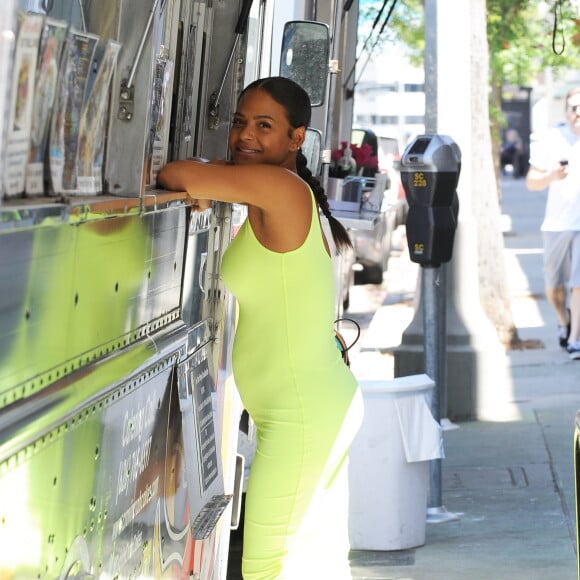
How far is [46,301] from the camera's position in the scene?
2.09m

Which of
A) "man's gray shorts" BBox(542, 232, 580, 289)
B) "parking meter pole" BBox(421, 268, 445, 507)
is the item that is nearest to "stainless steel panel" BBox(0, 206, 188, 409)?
"parking meter pole" BBox(421, 268, 445, 507)

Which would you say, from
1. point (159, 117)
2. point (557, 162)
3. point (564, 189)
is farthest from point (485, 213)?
point (159, 117)

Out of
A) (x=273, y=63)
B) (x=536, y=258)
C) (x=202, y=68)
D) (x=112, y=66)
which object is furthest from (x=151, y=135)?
(x=536, y=258)

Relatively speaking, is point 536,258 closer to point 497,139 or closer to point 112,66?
point 497,139

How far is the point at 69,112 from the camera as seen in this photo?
241 cm

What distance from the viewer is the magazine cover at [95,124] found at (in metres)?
2.54

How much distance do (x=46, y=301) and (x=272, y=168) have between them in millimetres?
1477

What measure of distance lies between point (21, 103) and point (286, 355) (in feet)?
5.60

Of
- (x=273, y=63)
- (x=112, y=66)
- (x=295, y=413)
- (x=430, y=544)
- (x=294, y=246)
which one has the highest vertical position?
(x=273, y=63)

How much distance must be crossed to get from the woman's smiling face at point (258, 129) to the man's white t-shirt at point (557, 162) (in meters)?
7.44

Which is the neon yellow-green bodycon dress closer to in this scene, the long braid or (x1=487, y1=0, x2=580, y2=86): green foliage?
A: the long braid

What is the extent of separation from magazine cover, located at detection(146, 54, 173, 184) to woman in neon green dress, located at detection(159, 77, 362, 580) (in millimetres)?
206

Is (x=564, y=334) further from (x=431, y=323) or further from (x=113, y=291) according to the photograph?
(x=113, y=291)

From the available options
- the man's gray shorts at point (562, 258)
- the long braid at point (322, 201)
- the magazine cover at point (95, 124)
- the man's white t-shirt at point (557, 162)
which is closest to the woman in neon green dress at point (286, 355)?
the long braid at point (322, 201)
